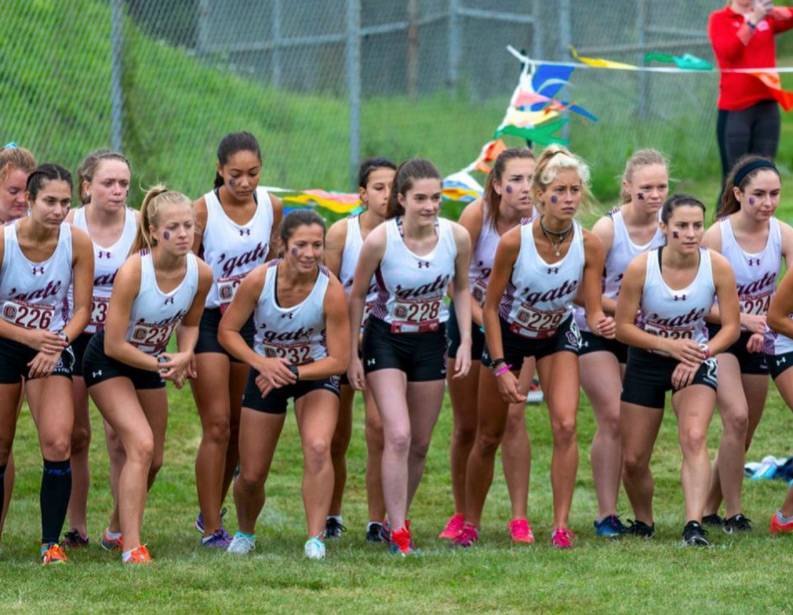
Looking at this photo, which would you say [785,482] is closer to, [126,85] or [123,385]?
[123,385]

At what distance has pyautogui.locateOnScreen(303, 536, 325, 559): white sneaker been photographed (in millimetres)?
7523

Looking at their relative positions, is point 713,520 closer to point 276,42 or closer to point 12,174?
point 12,174

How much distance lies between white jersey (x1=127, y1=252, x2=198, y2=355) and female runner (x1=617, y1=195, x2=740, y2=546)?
7.16 feet

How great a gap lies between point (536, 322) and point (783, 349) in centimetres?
132

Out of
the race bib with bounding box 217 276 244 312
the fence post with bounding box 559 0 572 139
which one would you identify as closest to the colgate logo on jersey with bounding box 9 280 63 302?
the race bib with bounding box 217 276 244 312

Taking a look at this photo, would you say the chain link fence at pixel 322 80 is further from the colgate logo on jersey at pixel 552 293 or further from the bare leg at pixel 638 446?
the bare leg at pixel 638 446

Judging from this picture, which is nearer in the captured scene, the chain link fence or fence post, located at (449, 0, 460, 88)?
the chain link fence

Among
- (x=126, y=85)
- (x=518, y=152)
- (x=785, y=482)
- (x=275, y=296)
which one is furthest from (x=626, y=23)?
(x=275, y=296)

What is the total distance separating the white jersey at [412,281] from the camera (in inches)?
312

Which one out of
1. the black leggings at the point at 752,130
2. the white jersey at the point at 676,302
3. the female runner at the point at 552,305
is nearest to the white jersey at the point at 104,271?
the female runner at the point at 552,305

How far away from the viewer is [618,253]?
8477 millimetres

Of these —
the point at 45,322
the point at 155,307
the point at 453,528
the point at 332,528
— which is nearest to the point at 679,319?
the point at 453,528

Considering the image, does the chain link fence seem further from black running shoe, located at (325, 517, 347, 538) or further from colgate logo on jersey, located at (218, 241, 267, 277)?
black running shoe, located at (325, 517, 347, 538)

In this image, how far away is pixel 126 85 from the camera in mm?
12242
